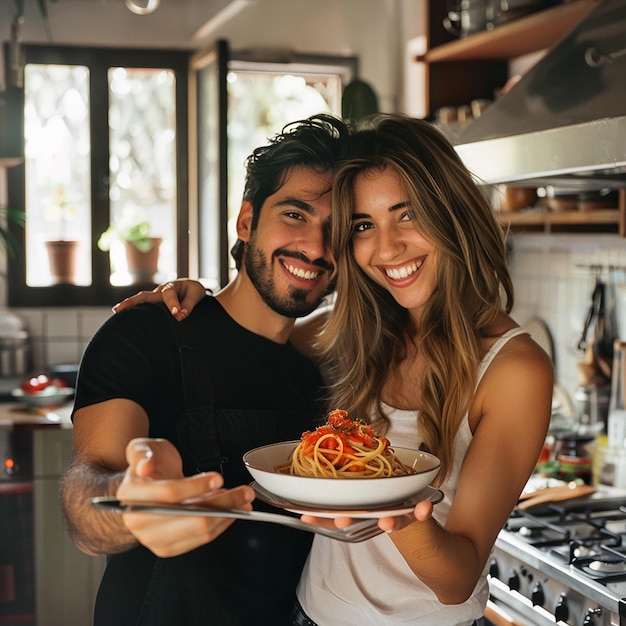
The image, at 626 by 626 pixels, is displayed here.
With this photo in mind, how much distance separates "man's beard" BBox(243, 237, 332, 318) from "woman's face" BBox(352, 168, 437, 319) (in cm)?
16

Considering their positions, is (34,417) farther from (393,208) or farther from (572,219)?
(393,208)

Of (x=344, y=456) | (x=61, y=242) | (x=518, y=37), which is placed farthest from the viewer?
(x=61, y=242)

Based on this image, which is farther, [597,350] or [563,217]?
[597,350]

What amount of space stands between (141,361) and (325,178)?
0.53 m

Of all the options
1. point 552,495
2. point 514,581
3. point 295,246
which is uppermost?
point 295,246

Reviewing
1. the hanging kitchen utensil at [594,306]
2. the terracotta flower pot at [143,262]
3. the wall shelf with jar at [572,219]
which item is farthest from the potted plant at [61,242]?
the hanging kitchen utensil at [594,306]

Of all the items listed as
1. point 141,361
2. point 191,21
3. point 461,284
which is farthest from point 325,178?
point 191,21

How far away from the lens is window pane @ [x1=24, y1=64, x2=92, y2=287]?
4.44 m

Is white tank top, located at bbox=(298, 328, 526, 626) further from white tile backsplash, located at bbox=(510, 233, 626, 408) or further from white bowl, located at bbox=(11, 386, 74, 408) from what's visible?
white bowl, located at bbox=(11, 386, 74, 408)

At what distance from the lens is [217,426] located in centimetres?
178

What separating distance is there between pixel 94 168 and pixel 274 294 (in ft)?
9.19

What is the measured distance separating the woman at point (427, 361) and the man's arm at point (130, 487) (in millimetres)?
463

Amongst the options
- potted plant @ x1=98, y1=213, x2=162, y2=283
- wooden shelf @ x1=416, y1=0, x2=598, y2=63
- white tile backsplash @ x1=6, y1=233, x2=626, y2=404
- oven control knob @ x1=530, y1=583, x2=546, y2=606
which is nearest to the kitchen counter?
potted plant @ x1=98, y1=213, x2=162, y2=283

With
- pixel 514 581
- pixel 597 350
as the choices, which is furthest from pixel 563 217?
pixel 514 581
